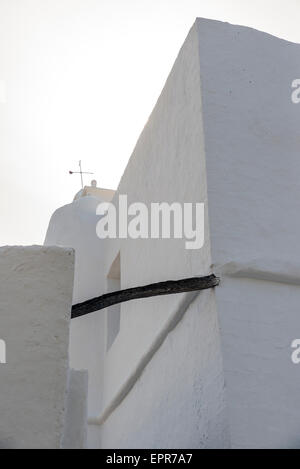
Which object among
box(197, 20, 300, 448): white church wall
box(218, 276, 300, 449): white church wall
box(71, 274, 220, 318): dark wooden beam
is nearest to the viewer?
box(218, 276, 300, 449): white church wall

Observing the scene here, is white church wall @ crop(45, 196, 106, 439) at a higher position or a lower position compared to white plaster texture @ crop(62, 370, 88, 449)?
higher

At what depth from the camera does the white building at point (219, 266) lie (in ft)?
14.6

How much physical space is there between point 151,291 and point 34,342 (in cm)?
119

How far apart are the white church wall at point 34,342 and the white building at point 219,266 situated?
3.23 feet

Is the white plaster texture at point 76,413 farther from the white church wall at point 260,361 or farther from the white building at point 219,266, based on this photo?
the white church wall at point 260,361

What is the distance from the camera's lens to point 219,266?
4.82 metres

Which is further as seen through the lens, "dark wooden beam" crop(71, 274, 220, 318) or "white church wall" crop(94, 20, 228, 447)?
"white church wall" crop(94, 20, 228, 447)

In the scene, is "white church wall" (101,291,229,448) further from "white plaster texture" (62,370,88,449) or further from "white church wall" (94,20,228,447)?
"white plaster texture" (62,370,88,449)

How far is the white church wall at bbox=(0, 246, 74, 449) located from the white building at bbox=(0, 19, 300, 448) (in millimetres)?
983

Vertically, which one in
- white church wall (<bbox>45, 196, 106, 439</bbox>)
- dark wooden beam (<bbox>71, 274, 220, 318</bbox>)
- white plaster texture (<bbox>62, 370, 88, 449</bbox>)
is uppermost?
white church wall (<bbox>45, 196, 106, 439</bbox>)

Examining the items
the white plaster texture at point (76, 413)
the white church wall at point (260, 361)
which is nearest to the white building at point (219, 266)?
the white church wall at point (260, 361)

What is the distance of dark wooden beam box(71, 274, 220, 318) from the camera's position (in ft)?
15.7

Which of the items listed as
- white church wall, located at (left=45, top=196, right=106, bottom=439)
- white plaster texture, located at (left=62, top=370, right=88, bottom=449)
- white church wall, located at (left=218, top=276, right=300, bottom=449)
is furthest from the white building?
white plaster texture, located at (left=62, top=370, right=88, bottom=449)
